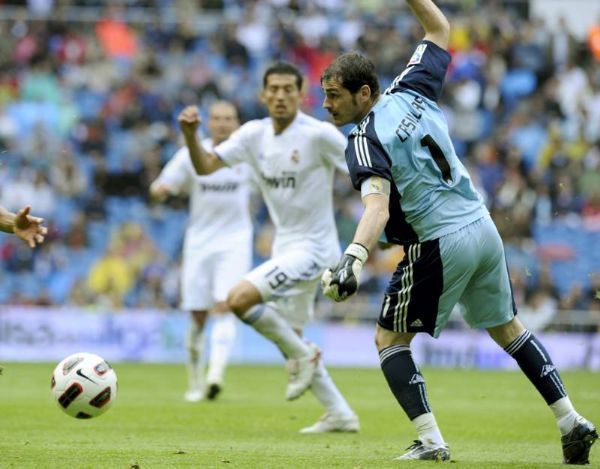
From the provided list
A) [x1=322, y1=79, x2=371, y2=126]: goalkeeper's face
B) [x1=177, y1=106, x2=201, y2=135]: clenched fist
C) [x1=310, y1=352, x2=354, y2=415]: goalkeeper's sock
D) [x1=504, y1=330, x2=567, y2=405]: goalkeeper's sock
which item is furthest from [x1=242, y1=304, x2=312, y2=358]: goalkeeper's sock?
[x1=322, y1=79, x2=371, y2=126]: goalkeeper's face

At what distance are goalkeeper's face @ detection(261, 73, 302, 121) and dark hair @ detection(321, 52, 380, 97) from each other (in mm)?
3084

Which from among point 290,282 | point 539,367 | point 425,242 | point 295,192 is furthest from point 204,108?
point 539,367

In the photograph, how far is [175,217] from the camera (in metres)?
23.3

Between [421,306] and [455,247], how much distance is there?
0.42 meters

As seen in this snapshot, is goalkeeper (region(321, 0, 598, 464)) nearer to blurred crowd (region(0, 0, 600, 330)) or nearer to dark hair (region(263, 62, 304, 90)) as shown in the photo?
dark hair (region(263, 62, 304, 90))

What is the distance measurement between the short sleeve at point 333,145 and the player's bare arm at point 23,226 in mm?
3197

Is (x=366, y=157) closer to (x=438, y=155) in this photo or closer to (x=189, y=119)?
(x=438, y=155)

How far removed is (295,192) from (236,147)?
2.15 ft

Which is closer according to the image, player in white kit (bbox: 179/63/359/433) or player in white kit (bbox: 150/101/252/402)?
player in white kit (bbox: 179/63/359/433)

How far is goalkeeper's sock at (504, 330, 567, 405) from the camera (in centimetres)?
748

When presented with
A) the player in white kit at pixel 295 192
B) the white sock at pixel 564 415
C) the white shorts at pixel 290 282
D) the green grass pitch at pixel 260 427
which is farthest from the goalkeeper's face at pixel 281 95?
the white sock at pixel 564 415

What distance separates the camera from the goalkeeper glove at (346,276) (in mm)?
6531

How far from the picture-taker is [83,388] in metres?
8.08

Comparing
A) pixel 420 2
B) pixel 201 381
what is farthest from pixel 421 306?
pixel 201 381
